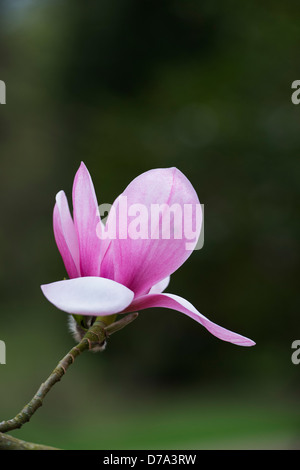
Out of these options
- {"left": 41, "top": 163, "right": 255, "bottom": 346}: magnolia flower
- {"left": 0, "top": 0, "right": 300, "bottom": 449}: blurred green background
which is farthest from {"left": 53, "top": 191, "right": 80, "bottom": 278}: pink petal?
{"left": 0, "top": 0, "right": 300, "bottom": 449}: blurred green background

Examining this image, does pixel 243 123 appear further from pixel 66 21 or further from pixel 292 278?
pixel 66 21

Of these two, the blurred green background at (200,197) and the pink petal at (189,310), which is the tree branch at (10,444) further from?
the blurred green background at (200,197)

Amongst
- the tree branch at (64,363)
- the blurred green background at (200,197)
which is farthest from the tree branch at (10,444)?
the blurred green background at (200,197)

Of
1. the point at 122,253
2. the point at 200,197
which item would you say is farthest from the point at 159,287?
the point at 200,197

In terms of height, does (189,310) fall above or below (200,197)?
below

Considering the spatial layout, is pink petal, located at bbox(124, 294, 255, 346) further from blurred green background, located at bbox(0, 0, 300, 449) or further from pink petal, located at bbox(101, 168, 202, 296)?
blurred green background, located at bbox(0, 0, 300, 449)

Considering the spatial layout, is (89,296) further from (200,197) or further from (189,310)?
(200,197)
